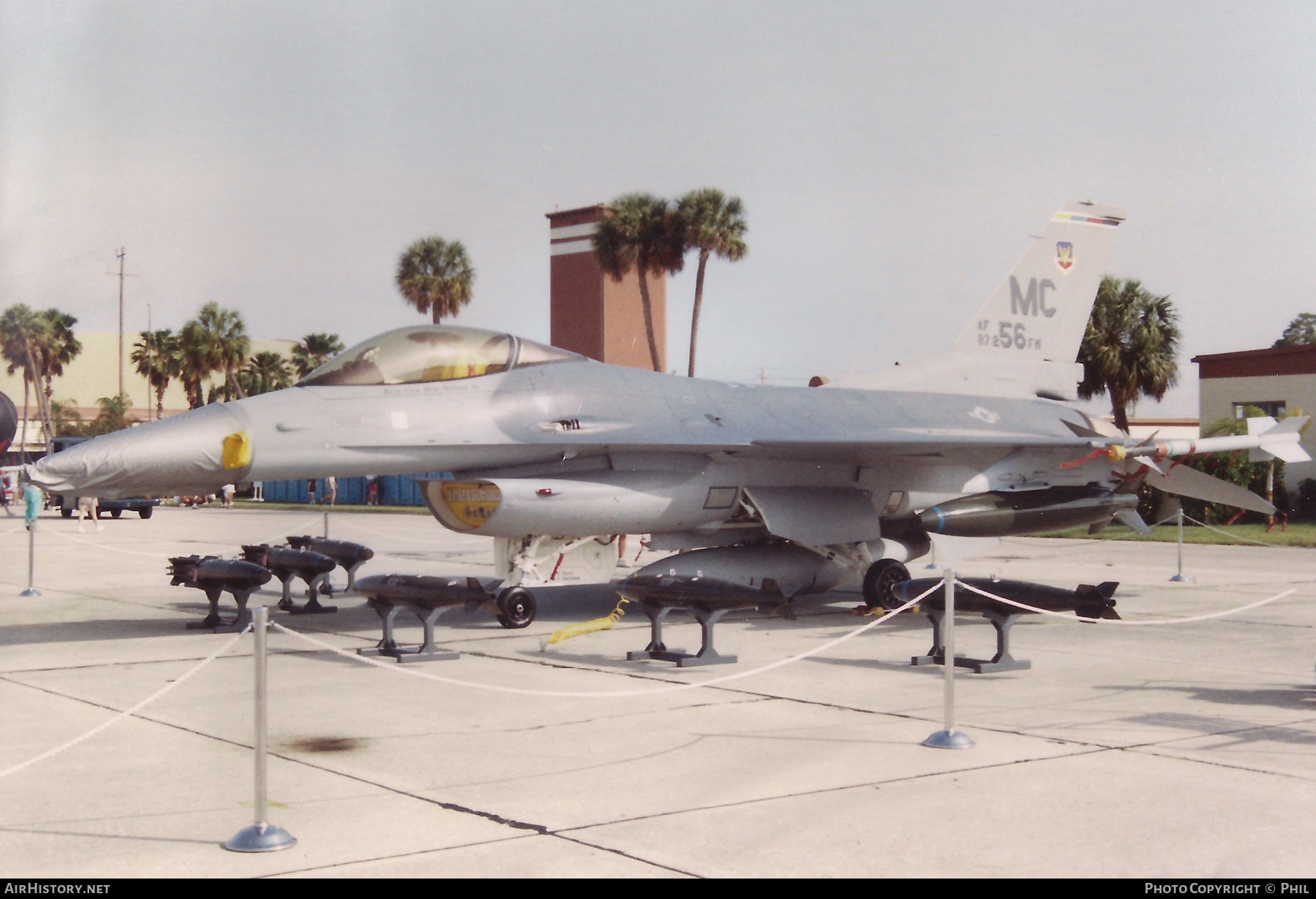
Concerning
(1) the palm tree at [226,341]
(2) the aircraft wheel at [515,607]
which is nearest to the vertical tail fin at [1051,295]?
(2) the aircraft wheel at [515,607]

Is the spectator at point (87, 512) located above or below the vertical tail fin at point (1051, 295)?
below

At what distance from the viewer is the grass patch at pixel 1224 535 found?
977 inches

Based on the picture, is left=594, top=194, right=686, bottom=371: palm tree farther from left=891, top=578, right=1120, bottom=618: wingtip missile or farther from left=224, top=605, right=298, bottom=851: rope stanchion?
left=224, top=605, right=298, bottom=851: rope stanchion

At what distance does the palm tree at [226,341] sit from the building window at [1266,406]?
40.3m

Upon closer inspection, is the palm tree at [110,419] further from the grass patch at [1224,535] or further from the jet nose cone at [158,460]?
the jet nose cone at [158,460]

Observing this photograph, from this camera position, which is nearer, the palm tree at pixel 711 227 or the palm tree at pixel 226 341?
the palm tree at pixel 711 227

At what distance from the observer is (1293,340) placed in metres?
81.7

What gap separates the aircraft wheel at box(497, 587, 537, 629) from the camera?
38.4ft

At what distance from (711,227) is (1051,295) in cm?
2429

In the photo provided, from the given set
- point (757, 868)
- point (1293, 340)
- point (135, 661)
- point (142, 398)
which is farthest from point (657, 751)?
point (1293, 340)

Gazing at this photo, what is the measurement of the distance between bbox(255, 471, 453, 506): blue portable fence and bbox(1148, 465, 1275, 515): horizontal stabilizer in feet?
111

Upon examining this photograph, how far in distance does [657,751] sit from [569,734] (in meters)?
0.68

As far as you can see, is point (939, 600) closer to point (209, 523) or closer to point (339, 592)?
point (339, 592)

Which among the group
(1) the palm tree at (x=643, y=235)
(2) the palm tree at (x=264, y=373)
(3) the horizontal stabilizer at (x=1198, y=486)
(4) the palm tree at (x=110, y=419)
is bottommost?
(3) the horizontal stabilizer at (x=1198, y=486)
